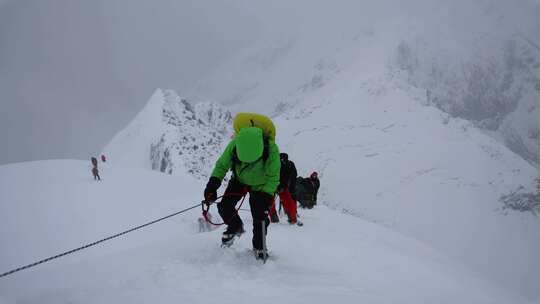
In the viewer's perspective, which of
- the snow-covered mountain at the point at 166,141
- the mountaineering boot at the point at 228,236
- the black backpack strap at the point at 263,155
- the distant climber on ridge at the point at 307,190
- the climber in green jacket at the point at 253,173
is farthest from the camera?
the snow-covered mountain at the point at 166,141

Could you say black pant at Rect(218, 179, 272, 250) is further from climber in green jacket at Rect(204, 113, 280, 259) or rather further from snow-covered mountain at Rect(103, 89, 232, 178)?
snow-covered mountain at Rect(103, 89, 232, 178)

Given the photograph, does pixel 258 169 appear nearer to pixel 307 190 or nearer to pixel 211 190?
pixel 211 190

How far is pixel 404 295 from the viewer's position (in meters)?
3.98

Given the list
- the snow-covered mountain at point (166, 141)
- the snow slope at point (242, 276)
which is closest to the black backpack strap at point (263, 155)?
the snow slope at point (242, 276)

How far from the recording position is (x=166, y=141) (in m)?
54.3

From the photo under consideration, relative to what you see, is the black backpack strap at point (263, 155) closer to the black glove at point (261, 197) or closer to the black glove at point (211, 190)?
the black glove at point (211, 190)

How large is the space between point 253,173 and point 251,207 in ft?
1.92

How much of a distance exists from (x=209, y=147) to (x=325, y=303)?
59795mm

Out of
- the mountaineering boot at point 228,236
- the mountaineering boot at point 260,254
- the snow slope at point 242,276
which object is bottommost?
the snow slope at point 242,276

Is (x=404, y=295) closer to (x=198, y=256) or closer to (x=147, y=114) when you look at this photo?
(x=198, y=256)

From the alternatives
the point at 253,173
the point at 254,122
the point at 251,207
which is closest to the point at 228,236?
the point at 251,207

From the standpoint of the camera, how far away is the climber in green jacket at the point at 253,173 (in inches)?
166

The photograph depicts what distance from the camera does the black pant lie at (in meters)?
4.52

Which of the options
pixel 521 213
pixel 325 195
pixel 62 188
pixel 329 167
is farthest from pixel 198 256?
pixel 521 213
